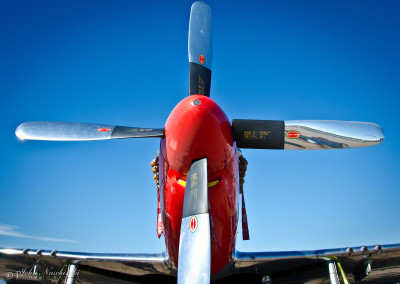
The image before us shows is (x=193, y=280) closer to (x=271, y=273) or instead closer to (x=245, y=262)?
(x=245, y=262)

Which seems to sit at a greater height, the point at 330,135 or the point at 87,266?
the point at 330,135

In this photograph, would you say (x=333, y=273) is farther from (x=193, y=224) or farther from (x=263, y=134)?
(x=193, y=224)

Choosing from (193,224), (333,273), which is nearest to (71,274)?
(193,224)

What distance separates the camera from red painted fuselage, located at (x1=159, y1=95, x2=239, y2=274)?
18.4 feet

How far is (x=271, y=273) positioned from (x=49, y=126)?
8.10 metres

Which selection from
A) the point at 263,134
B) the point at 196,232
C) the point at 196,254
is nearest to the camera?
the point at 196,254

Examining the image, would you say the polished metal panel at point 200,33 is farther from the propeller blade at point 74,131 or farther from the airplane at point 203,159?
the propeller blade at point 74,131

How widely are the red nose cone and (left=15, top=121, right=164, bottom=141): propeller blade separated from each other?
66cm

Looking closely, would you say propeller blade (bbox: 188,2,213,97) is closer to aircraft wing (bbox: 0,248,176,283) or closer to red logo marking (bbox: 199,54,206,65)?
red logo marking (bbox: 199,54,206,65)

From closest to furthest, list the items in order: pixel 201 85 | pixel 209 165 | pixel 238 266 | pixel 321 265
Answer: pixel 209 165, pixel 201 85, pixel 238 266, pixel 321 265

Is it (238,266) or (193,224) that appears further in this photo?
(238,266)

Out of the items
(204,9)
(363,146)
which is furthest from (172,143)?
(204,9)

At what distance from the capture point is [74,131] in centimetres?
653

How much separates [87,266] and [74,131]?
5611mm
